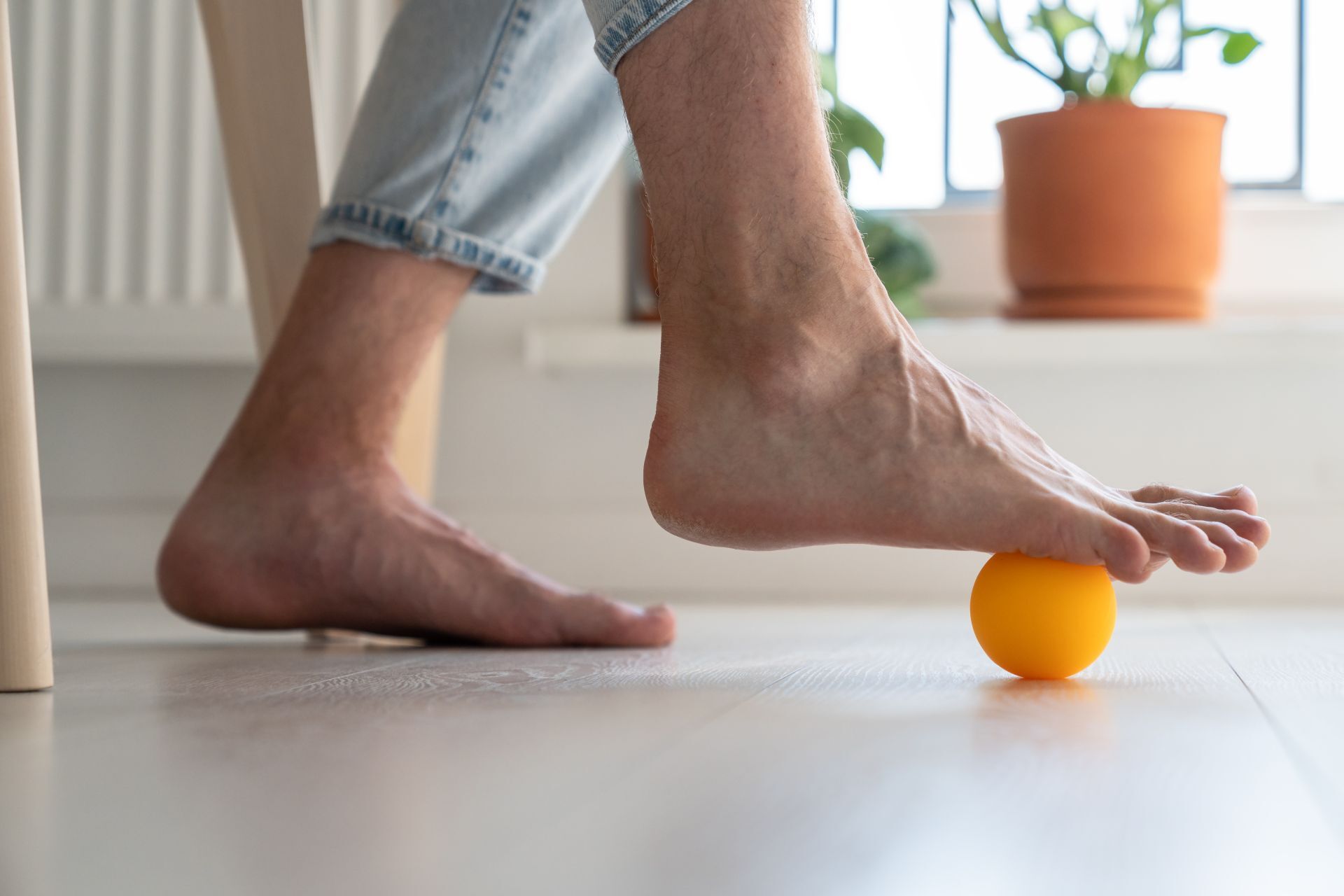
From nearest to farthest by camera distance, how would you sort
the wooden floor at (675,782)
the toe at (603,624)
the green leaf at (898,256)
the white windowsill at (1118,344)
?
the wooden floor at (675,782) → the toe at (603,624) → the white windowsill at (1118,344) → the green leaf at (898,256)

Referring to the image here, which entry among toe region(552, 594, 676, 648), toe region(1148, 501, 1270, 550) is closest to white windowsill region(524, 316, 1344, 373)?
toe region(552, 594, 676, 648)

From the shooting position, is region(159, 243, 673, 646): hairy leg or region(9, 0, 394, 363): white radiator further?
region(9, 0, 394, 363): white radiator

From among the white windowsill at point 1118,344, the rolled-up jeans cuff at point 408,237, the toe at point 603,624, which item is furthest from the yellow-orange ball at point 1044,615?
the white windowsill at point 1118,344

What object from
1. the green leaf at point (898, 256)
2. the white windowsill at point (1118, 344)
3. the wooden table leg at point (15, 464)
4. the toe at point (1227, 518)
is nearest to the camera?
the wooden table leg at point (15, 464)

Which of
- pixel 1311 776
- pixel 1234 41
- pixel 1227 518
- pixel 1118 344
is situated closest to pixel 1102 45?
pixel 1234 41

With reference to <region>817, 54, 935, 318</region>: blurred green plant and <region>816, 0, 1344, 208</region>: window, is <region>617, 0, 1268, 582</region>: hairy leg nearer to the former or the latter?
<region>817, 54, 935, 318</region>: blurred green plant

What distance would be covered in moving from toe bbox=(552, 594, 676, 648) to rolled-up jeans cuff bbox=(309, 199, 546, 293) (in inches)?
10.3

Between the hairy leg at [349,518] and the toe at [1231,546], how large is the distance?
1.24 feet

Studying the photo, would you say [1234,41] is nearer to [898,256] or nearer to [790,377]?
[898,256]

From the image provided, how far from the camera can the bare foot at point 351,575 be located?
917 millimetres

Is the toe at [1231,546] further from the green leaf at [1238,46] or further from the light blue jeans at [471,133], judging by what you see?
the green leaf at [1238,46]

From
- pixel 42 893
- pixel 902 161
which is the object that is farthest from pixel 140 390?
pixel 42 893

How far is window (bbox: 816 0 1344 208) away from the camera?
6.42ft

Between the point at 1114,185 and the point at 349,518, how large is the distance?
1.17 m
